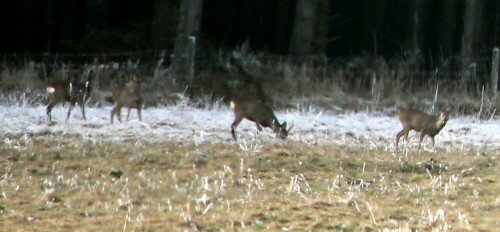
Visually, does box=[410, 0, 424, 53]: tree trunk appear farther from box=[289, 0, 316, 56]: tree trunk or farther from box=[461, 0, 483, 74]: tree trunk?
box=[289, 0, 316, 56]: tree trunk

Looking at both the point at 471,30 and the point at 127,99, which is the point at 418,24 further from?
the point at 127,99

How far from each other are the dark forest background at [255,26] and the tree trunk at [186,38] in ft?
10.1

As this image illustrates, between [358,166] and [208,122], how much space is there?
440 cm

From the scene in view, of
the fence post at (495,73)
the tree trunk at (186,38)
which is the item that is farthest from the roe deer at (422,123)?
the tree trunk at (186,38)

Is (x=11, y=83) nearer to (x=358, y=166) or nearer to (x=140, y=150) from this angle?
(x=140, y=150)

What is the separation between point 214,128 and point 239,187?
494cm

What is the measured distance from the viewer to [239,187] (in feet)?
30.3

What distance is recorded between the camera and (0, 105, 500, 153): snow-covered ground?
1284 centimetres

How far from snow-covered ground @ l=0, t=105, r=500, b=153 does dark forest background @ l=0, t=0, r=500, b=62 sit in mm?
8502

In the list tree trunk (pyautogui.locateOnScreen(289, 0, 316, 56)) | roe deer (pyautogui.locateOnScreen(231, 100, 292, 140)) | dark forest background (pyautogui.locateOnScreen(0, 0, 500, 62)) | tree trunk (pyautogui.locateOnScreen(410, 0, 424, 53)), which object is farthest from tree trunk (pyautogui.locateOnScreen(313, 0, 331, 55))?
roe deer (pyautogui.locateOnScreen(231, 100, 292, 140))

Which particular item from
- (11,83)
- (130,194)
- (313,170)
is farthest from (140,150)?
(11,83)

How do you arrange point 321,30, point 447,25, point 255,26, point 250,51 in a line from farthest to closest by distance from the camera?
point 255,26
point 447,25
point 321,30
point 250,51

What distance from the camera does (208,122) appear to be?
48.7 feet

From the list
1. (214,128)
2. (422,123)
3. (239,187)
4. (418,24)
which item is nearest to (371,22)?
(418,24)
